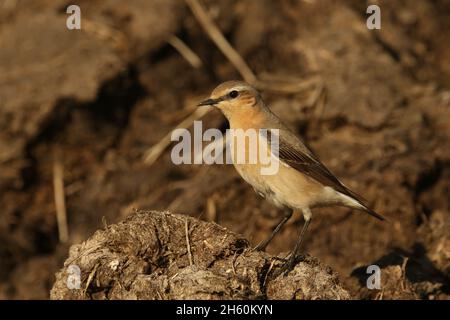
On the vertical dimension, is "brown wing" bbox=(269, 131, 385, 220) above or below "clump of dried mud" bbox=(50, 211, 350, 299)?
above

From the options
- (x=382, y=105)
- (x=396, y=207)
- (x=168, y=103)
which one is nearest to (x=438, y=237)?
(x=396, y=207)

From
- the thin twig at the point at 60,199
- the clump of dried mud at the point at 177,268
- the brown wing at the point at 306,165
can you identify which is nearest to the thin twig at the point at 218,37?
the thin twig at the point at 60,199

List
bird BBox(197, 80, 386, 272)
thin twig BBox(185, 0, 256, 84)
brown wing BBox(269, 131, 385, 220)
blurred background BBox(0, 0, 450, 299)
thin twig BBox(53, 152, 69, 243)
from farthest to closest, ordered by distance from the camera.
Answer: thin twig BBox(185, 0, 256, 84), thin twig BBox(53, 152, 69, 243), blurred background BBox(0, 0, 450, 299), brown wing BBox(269, 131, 385, 220), bird BBox(197, 80, 386, 272)

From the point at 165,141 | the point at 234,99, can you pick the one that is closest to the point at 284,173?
the point at 234,99

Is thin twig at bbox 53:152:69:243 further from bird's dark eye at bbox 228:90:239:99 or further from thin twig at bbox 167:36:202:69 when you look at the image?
bird's dark eye at bbox 228:90:239:99

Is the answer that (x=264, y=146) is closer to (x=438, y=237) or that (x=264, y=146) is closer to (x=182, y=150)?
(x=438, y=237)

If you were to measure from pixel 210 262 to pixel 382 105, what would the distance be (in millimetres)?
6712

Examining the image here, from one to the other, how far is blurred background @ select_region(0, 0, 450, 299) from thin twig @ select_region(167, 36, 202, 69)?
0.08 feet

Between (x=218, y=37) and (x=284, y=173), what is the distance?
605 cm

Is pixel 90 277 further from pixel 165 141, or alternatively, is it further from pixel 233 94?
pixel 165 141

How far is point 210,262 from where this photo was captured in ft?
22.8

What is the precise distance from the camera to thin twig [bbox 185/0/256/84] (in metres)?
14.0

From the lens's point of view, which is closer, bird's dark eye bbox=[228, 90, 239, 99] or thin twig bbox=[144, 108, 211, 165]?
bird's dark eye bbox=[228, 90, 239, 99]

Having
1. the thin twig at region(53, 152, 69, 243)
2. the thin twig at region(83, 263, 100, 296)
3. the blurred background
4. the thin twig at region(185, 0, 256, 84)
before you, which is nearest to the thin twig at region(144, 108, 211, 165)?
the blurred background
